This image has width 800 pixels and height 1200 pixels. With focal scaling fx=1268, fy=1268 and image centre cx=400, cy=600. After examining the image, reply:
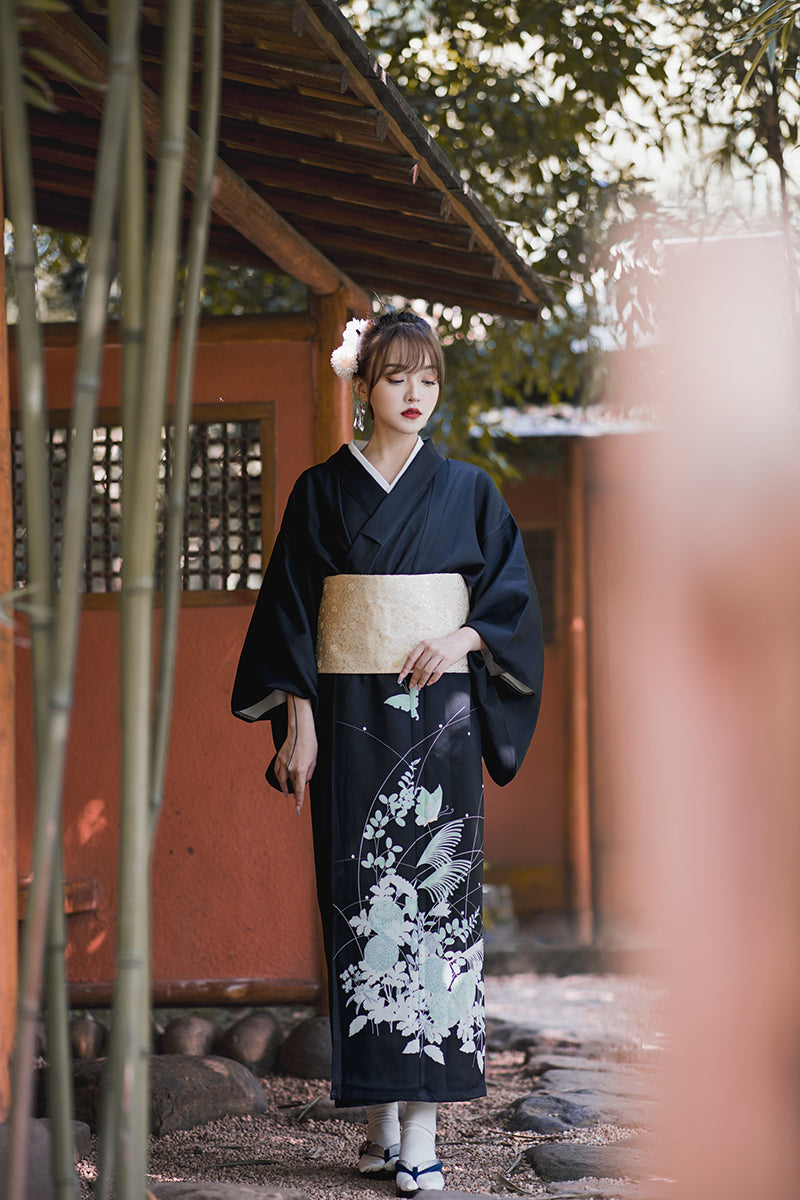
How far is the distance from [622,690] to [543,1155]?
2444 millimetres

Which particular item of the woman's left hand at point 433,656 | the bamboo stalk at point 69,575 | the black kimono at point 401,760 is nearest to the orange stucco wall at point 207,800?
the black kimono at point 401,760

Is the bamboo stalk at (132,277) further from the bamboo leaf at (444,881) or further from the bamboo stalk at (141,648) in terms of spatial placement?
the bamboo leaf at (444,881)

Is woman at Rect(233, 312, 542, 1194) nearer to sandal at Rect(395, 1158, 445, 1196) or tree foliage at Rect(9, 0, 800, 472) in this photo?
sandal at Rect(395, 1158, 445, 1196)

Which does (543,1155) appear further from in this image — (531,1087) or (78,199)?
(78,199)

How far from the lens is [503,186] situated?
6406 mm

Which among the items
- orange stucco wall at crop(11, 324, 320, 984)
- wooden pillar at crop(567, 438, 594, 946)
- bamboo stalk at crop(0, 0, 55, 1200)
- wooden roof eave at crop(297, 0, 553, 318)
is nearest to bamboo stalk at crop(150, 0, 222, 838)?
bamboo stalk at crop(0, 0, 55, 1200)

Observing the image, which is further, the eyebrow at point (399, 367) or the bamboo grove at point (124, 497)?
the eyebrow at point (399, 367)

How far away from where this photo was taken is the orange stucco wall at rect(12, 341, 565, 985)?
14.1 feet

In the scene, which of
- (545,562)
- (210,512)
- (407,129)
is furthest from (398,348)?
(545,562)

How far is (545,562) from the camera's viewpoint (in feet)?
28.8

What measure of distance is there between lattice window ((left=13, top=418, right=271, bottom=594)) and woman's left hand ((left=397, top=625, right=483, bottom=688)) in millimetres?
1699

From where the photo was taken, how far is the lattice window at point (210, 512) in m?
4.46

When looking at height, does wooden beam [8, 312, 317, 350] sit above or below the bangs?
above

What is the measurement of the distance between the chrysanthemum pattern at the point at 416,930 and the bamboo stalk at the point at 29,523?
1236mm
